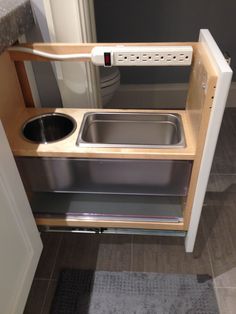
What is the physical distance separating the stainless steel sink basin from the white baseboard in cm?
116

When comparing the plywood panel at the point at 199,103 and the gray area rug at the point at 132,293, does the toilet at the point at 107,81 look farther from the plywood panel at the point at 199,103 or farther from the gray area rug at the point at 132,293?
the gray area rug at the point at 132,293

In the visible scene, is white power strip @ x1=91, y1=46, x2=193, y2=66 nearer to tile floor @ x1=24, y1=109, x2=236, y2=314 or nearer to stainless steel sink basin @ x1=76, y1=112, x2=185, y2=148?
stainless steel sink basin @ x1=76, y1=112, x2=185, y2=148

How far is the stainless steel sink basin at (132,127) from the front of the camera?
3.57 ft

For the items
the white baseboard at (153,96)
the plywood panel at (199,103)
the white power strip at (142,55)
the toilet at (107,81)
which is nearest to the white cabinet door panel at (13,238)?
the white power strip at (142,55)

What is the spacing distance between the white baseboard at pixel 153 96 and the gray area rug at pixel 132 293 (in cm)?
144

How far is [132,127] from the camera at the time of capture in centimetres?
112

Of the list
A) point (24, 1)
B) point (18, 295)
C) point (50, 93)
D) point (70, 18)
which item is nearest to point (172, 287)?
point (18, 295)

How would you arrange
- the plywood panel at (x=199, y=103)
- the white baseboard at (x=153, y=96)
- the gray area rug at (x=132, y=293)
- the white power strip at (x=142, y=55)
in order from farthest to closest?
1. the white baseboard at (x=153, y=96)
2. the gray area rug at (x=132, y=293)
3. the white power strip at (x=142, y=55)
4. the plywood panel at (x=199, y=103)

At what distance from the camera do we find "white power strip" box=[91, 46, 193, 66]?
92 cm

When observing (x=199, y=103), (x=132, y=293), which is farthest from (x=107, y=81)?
(x=132, y=293)

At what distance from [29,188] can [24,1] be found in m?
0.68

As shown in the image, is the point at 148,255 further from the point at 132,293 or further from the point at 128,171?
the point at 128,171

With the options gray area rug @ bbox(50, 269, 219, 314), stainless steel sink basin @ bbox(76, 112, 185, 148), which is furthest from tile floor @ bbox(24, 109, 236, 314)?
stainless steel sink basin @ bbox(76, 112, 185, 148)

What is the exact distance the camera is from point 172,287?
113 cm
